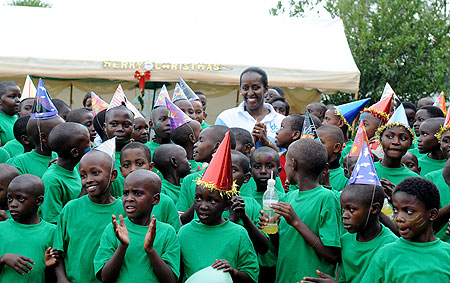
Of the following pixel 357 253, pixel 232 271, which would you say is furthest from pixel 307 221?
pixel 232 271

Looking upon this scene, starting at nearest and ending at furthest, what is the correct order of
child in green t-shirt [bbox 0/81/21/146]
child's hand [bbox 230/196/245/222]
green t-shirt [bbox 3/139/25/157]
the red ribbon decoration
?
child's hand [bbox 230/196/245/222]
green t-shirt [bbox 3/139/25/157]
child in green t-shirt [bbox 0/81/21/146]
the red ribbon decoration

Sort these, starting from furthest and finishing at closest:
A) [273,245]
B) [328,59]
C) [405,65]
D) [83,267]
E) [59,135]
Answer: [405,65], [328,59], [59,135], [273,245], [83,267]

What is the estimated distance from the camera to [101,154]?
4.77 m

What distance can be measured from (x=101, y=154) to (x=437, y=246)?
8.36 ft

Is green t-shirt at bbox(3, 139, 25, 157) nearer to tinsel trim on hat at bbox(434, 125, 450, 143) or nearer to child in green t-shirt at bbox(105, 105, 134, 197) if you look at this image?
child in green t-shirt at bbox(105, 105, 134, 197)

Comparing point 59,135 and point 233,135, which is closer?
point 59,135

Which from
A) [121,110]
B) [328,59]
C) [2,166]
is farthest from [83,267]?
[328,59]

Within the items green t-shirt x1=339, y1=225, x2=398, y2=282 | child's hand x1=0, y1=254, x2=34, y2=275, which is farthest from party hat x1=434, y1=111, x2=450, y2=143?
child's hand x1=0, y1=254, x2=34, y2=275

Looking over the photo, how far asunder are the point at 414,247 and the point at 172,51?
36.2ft

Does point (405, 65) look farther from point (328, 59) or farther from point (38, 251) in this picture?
point (38, 251)

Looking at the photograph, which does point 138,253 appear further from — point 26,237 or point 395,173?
point 395,173

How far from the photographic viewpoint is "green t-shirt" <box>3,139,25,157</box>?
6703 millimetres

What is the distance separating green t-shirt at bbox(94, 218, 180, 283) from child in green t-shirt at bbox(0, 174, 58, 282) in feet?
1.77

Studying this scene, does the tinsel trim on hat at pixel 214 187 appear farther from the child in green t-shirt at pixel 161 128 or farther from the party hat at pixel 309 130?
the child in green t-shirt at pixel 161 128
